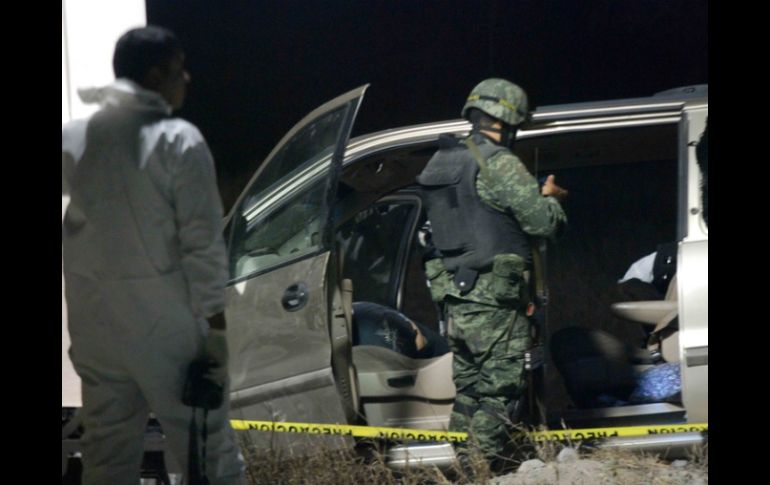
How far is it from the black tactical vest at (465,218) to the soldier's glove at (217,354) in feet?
3.07

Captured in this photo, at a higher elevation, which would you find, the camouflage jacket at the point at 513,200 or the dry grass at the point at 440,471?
the camouflage jacket at the point at 513,200

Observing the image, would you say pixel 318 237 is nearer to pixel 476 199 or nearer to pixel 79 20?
pixel 476 199

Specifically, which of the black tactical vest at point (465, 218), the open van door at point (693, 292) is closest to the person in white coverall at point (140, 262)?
the black tactical vest at point (465, 218)

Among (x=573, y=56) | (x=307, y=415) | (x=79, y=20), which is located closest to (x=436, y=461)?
(x=307, y=415)

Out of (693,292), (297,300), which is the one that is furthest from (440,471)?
(693,292)

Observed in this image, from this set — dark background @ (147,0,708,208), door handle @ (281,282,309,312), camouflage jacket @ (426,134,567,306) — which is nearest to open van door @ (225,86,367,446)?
door handle @ (281,282,309,312)

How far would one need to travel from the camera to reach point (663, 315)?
15.0ft

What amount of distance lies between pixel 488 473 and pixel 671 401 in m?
0.90

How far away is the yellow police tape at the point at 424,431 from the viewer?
406cm

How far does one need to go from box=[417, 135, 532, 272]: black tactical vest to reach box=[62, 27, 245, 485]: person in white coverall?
35.2 inches

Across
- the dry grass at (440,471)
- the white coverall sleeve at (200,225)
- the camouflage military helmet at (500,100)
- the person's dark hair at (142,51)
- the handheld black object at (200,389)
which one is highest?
the person's dark hair at (142,51)

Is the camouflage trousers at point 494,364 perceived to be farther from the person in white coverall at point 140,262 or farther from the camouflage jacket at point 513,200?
the person in white coverall at point 140,262

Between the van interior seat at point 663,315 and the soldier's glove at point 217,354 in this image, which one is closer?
the soldier's glove at point 217,354

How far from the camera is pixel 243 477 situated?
12.7 ft
